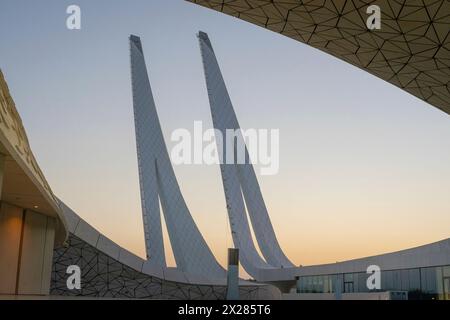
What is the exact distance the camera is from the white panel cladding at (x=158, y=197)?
35000 millimetres

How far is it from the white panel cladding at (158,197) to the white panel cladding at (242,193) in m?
3.22

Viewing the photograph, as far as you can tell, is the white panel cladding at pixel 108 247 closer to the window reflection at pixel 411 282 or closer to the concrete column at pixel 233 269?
the concrete column at pixel 233 269

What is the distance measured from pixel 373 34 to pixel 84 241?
1623 centimetres

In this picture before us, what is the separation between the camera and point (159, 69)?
43500mm

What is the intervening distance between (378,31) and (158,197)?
24257mm

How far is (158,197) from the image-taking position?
36.8m

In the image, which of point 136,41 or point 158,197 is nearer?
point 158,197

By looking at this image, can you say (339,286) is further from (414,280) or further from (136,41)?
(136,41)

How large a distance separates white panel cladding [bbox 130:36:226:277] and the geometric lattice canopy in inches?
804

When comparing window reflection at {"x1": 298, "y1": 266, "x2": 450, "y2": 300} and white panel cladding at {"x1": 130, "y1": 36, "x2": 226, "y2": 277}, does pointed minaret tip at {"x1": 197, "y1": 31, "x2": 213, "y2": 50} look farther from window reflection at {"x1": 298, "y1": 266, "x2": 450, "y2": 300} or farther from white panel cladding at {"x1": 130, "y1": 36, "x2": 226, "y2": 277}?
window reflection at {"x1": 298, "y1": 266, "x2": 450, "y2": 300}

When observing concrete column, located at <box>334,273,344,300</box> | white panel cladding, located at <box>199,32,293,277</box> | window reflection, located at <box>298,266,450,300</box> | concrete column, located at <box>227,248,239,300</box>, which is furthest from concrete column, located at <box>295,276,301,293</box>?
concrete column, located at <box>227,248,239,300</box>

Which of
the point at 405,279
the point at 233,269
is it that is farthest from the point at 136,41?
the point at 405,279

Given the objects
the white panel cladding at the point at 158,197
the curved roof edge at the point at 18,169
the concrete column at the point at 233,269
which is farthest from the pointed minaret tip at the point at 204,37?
the curved roof edge at the point at 18,169
